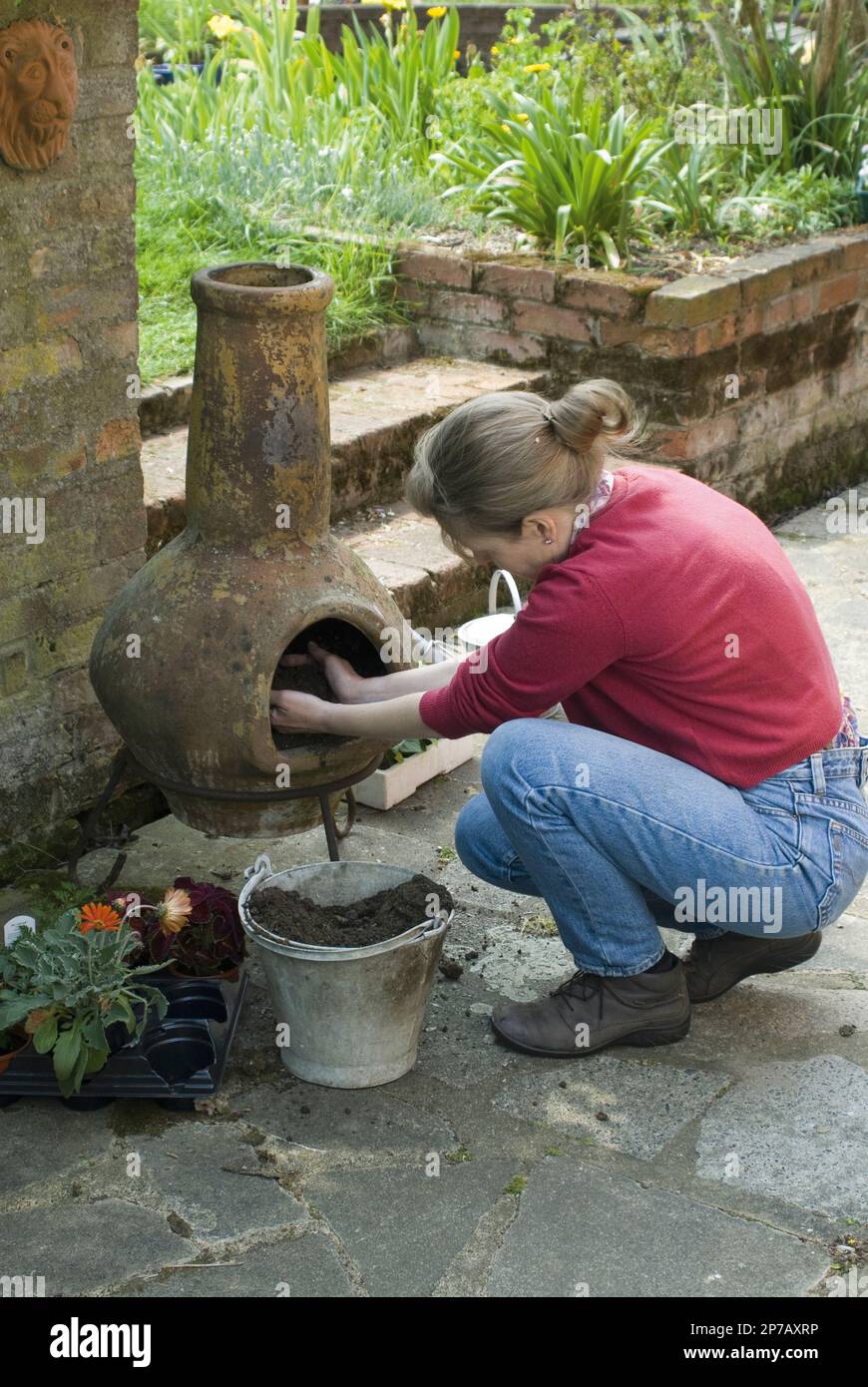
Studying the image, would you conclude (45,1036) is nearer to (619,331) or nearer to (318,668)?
(318,668)

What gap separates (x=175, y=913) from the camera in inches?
122

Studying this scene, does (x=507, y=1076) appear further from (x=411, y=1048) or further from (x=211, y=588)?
(x=211, y=588)

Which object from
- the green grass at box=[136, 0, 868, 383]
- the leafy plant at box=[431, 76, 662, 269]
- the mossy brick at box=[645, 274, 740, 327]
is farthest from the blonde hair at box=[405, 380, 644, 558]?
the leafy plant at box=[431, 76, 662, 269]

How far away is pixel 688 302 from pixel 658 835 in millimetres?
3134

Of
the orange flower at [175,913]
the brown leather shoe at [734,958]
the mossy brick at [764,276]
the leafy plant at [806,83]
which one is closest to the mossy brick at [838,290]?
the mossy brick at [764,276]

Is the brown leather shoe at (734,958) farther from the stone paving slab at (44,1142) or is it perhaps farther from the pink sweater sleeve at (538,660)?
the stone paving slab at (44,1142)

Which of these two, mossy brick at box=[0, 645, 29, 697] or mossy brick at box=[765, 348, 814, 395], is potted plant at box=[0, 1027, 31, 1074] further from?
mossy brick at box=[765, 348, 814, 395]

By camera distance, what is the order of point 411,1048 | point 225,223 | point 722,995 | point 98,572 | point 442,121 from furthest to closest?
point 442,121 < point 225,223 < point 98,572 < point 722,995 < point 411,1048

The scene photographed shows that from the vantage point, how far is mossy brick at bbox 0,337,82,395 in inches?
133

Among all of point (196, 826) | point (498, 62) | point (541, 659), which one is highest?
point (498, 62)

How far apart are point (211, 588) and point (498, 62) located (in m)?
5.60

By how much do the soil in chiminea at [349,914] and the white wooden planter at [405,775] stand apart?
0.98 metres

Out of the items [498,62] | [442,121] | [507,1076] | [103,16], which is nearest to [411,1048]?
[507,1076]

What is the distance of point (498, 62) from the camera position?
7.76 m
